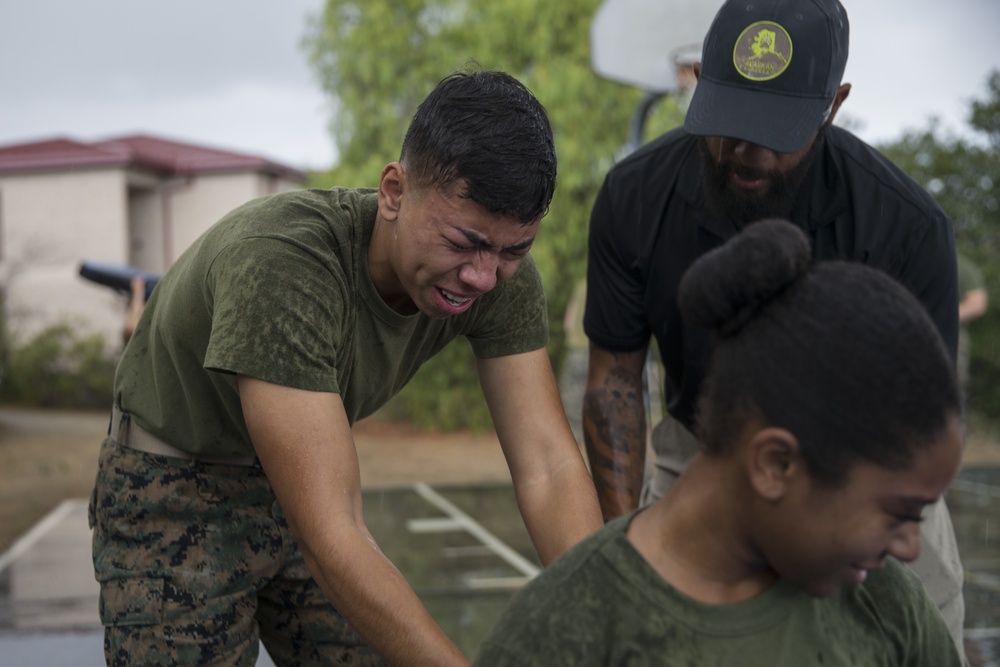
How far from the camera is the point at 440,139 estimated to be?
2.23 metres

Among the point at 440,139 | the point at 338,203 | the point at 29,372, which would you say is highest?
the point at 440,139

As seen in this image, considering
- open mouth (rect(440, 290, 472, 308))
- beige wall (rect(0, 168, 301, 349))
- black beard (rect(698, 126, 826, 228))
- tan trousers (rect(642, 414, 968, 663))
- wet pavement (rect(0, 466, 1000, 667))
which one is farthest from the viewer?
beige wall (rect(0, 168, 301, 349))

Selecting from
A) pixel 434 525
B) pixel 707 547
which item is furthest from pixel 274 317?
pixel 434 525

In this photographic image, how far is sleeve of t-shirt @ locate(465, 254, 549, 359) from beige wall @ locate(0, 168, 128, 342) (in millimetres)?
17219

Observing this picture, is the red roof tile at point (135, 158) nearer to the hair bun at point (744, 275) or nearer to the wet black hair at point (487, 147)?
the wet black hair at point (487, 147)

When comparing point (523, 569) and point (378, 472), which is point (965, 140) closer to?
point (378, 472)

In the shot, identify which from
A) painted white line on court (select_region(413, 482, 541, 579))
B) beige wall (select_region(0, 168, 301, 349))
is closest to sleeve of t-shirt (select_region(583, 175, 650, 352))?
painted white line on court (select_region(413, 482, 541, 579))

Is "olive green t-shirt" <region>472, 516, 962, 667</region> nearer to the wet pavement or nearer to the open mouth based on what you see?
the open mouth

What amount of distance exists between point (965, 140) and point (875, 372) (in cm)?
1404

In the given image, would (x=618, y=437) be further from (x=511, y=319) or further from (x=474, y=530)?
(x=474, y=530)

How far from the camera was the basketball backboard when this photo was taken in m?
5.46

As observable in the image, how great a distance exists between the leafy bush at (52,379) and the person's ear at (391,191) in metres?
15.2

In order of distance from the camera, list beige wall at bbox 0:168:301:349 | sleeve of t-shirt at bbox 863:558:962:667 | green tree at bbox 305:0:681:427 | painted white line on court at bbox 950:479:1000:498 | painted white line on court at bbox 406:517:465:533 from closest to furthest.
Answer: sleeve of t-shirt at bbox 863:558:962:667
painted white line on court at bbox 406:517:465:533
painted white line on court at bbox 950:479:1000:498
green tree at bbox 305:0:681:427
beige wall at bbox 0:168:301:349

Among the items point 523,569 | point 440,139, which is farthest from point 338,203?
point 523,569
